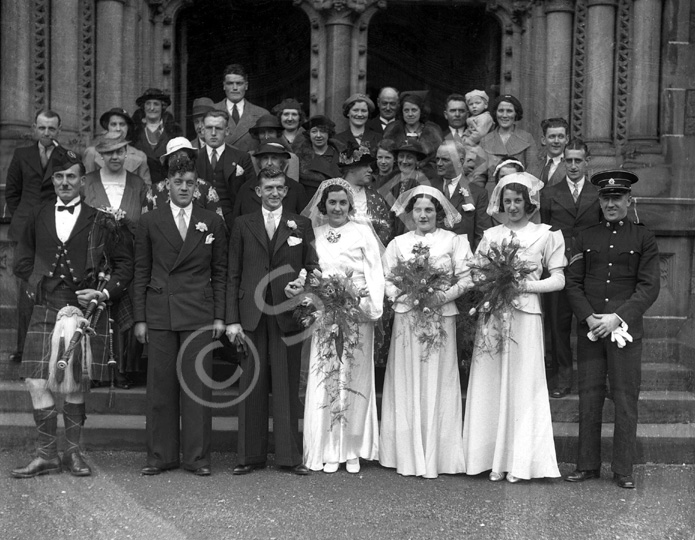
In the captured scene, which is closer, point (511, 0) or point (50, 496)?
point (50, 496)

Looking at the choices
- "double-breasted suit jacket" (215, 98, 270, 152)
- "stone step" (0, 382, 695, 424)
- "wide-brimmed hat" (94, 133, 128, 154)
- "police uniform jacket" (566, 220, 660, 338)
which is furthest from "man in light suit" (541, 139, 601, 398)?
"wide-brimmed hat" (94, 133, 128, 154)

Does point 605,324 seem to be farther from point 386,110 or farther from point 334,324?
point 386,110

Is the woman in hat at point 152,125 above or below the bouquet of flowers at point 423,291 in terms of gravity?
above

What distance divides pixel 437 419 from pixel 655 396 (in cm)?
204

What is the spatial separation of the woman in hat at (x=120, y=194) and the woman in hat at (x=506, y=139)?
2912 millimetres

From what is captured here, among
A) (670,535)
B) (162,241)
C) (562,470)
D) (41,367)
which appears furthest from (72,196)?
(670,535)

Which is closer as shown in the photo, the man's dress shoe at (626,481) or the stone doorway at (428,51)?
the man's dress shoe at (626,481)

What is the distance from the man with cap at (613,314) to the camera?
6793 mm

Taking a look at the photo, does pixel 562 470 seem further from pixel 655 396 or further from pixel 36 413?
pixel 36 413

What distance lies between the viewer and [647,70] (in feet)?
31.7

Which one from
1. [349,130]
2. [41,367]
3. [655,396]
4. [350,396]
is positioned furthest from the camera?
[349,130]

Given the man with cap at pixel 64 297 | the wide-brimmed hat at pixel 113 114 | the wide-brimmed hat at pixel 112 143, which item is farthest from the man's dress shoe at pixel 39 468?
the wide-brimmed hat at pixel 113 114

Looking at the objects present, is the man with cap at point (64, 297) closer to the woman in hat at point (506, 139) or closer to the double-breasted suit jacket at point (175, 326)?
the double-breasted suit jacket at point (175, 326)

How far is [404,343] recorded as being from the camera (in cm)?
706
